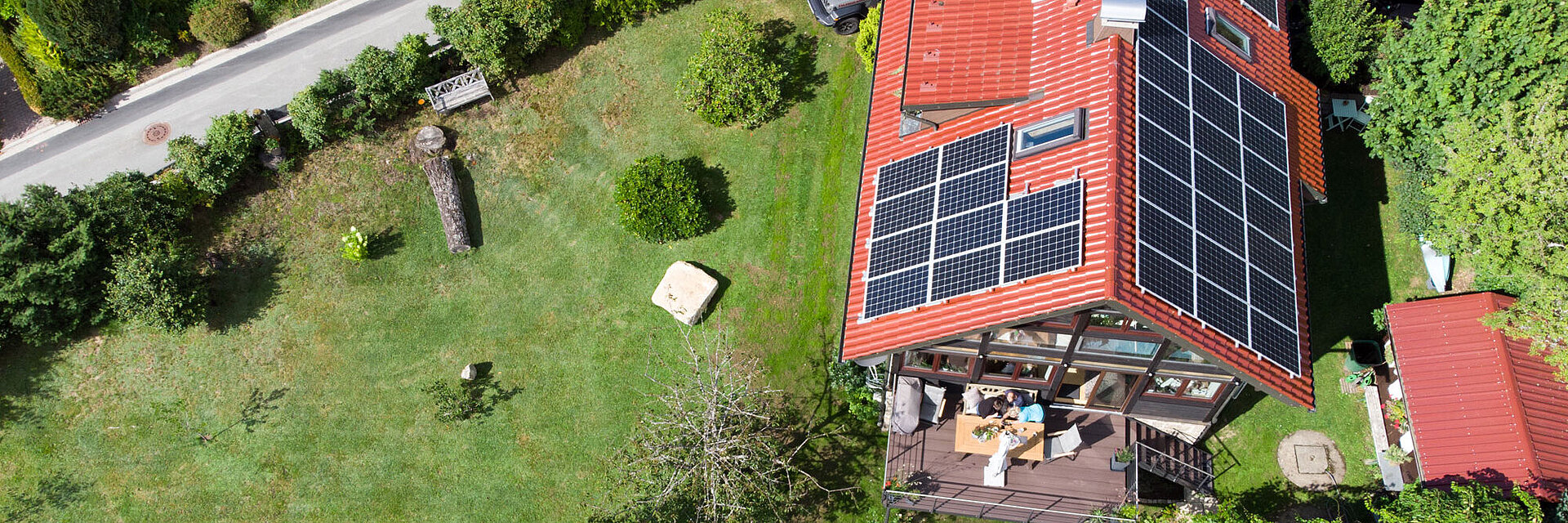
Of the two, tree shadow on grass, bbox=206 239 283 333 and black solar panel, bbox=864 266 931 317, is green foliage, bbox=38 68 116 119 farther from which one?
black solar panel, bbox=864 266 931 317

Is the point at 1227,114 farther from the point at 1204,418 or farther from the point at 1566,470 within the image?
the point at 1566,470

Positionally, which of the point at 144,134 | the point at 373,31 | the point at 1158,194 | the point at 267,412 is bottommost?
the point at 267,412

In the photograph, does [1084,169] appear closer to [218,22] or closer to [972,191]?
[972,191]

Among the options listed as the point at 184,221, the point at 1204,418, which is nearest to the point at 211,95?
the point at 184,221

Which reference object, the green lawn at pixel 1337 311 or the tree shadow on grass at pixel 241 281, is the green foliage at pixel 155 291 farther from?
the green lawn at pixel 1337 311

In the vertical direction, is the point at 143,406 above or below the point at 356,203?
below

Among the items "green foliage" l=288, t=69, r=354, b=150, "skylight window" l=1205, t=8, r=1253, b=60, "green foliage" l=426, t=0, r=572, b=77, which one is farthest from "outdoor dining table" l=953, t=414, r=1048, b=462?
"green foliage" l=288, t=69, r=354, b=150
